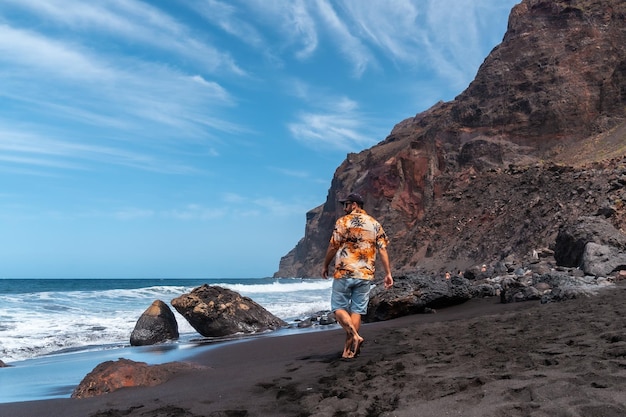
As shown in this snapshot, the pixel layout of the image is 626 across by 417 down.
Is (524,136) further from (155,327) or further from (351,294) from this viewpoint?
(351,294)

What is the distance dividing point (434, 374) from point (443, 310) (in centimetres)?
590

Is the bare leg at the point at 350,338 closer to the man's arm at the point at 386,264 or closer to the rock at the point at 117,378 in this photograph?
the man's arm at the point at 386,264

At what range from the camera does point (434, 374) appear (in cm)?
401

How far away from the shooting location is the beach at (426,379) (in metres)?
3.11

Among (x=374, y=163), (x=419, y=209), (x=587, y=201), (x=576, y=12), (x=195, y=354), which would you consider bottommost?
(x=195, y=354)

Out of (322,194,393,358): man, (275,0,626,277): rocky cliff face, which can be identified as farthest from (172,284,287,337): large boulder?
(275,0,626,277): rocky cliff face

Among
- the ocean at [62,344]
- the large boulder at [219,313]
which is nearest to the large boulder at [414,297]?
the ocean at [62,344]

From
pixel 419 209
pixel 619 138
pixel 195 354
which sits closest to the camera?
pixel 195 354

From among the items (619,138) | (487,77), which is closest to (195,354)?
(619,138)

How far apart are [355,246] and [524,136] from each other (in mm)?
33762

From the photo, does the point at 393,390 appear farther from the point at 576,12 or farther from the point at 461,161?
the point at 576,12

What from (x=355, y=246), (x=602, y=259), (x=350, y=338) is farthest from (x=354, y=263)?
(x=602, y=259)

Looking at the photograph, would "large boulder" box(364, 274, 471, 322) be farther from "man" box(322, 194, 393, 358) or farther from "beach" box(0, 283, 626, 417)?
"man" box(322, 194, 393, 358)

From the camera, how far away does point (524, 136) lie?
119ft
